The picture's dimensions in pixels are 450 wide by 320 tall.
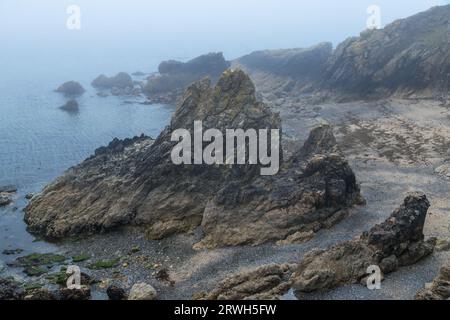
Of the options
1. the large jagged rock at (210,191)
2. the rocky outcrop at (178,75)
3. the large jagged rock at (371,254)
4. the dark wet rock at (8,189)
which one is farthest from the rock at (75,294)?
the rocky outcrop at (178,75)

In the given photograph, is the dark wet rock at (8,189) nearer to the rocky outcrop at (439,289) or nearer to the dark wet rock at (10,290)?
the dark wet rock at (10,290)

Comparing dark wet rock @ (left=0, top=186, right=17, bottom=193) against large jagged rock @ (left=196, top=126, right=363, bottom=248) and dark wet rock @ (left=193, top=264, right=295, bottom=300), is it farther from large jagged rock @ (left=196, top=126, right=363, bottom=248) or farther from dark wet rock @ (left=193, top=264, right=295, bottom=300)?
dark wet rock @ (left=193, top=264, right=295, bottom=300)

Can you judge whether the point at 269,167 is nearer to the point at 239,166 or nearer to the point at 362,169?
the point at 239,166

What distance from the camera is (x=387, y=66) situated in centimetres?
10981

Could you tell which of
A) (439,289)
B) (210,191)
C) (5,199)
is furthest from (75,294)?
(439,289)

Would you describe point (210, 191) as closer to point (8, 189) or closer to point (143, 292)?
point (143, 292)

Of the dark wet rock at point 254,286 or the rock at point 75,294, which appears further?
the rock at point 75,294

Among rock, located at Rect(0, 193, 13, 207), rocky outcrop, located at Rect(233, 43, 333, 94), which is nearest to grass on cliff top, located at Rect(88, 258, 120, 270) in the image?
rock, located at Rect(0, 193, 13, 207)

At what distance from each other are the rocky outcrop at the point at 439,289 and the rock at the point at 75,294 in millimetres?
26891

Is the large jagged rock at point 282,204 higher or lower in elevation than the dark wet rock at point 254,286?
higher

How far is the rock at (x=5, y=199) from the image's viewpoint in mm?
65500

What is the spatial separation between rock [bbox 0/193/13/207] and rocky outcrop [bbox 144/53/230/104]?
68.9 meters

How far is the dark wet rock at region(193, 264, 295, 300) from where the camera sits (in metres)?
40.6

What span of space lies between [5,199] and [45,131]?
130 feet
